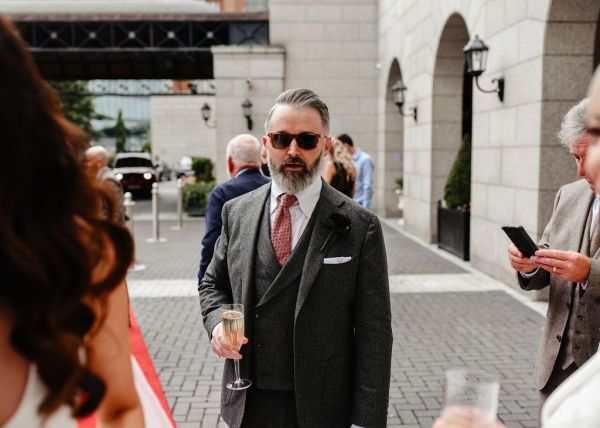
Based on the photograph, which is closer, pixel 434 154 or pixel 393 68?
pixel 434 154

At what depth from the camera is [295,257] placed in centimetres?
241

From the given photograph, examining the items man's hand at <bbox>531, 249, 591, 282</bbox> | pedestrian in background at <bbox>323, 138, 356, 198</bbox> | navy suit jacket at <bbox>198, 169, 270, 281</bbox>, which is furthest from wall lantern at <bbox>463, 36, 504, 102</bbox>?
man's hand at <bbox>531, 249, 591, 282</bbox>

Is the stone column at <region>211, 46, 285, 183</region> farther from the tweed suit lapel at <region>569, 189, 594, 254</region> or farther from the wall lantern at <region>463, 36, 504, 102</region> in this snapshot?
the tweed suit lapel at <region>569, 189, 594, 254</region>

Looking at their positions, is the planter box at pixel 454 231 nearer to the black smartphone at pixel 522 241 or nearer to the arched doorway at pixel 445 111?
the arched doorway at pixel 445 111

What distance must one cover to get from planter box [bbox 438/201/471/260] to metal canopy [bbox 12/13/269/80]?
35.6 ft

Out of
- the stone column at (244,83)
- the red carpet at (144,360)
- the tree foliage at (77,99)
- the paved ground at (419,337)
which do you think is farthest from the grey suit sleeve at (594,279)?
the tree foliage at (77,99)

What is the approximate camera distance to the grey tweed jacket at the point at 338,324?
237 centimetres

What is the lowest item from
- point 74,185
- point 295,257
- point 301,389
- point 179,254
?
point 179,254

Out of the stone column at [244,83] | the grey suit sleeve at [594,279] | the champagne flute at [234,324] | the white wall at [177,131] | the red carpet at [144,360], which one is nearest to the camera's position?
the champagne flute at [234,324]

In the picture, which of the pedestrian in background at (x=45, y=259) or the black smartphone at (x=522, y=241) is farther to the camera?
the black smartphone at (x=522, y=241)

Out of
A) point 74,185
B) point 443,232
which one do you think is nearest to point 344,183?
point 443,232

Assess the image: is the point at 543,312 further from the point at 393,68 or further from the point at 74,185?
the point at 393,68

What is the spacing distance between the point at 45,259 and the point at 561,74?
7.38 m

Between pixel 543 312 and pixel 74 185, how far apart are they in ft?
22.6
